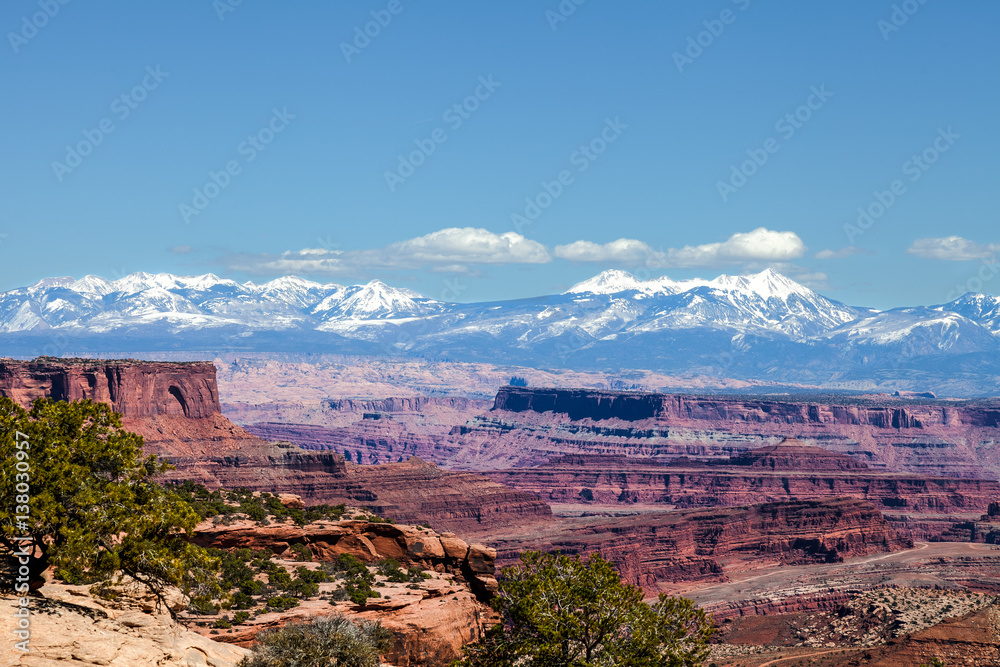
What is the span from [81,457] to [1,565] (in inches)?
150

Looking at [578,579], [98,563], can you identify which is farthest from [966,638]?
[98,563]

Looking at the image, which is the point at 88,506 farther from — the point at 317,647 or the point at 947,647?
the point at 947,647

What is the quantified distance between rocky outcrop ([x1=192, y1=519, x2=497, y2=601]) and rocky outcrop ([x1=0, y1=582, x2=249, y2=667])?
13.1 m

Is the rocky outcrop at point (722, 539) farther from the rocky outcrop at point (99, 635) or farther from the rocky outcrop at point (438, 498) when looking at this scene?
the rocky outcrop at point (99, 635)

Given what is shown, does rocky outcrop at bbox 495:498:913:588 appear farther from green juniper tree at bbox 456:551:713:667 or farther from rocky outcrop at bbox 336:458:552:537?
green juniper tree at bbox 456:551:713:667

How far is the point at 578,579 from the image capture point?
38438 mm

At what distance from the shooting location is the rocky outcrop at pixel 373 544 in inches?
1925

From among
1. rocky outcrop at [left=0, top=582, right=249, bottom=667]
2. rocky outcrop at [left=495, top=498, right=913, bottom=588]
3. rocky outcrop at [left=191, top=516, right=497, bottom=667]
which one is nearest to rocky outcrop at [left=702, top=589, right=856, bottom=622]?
rocky outcrop at [left=495, top=498, right=913, bottom=588]

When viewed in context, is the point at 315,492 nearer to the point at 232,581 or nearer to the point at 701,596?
the point at 701,596

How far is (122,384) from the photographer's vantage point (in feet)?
451

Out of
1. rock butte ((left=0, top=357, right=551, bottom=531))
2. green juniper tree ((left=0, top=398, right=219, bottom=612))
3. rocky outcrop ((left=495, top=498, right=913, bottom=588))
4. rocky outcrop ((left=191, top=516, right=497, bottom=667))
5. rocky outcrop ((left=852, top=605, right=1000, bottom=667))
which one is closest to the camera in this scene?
green juniper tree ((left=0, top=398, right=219, bottom=612))

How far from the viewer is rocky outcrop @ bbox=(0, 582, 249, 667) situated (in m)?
30.0

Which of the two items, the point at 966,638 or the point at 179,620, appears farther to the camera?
the point at 966,638

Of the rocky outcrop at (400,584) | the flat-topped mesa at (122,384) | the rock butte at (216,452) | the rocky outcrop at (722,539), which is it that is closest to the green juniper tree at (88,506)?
the rocky outcrop at (400,584)
